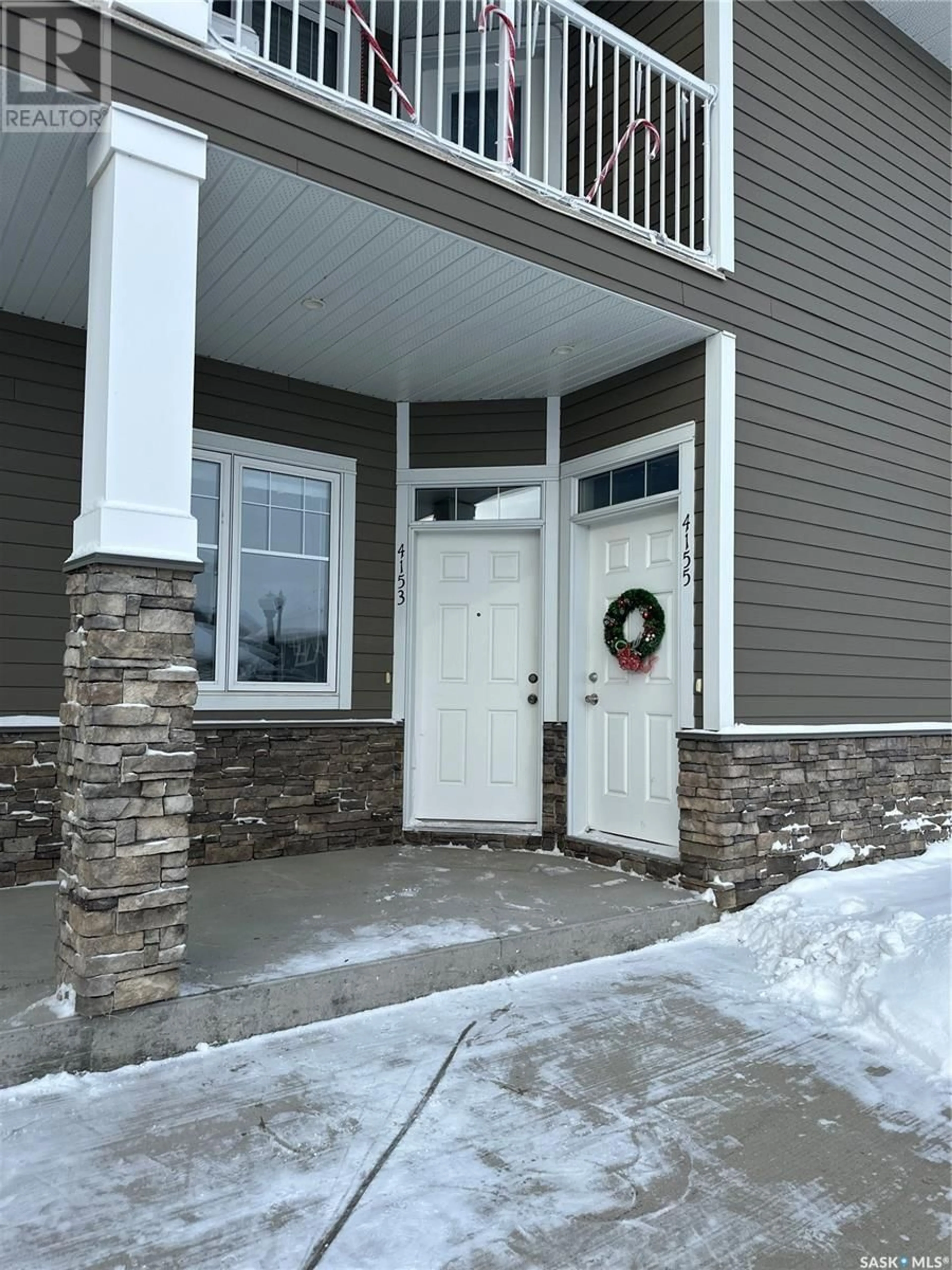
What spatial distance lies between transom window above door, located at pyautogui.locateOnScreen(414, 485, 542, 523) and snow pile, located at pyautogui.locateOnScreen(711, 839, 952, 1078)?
107 inches

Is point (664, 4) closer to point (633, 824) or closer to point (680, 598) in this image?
point (680, 598)

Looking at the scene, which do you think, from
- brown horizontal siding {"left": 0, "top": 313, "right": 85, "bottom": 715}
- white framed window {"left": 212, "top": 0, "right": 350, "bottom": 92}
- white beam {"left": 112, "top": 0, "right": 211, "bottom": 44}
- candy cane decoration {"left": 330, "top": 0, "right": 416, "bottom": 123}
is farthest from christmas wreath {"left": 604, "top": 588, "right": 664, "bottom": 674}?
white framed window {"left": 212, "top": 0, "right": 350, "bottom": 92}

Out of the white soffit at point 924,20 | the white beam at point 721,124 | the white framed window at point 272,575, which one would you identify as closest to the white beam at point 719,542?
the white beam at point 721,124

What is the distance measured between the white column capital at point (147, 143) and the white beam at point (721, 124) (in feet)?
9.42

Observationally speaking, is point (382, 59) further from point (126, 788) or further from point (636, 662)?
point (636, 662)

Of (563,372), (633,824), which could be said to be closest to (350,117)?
(563,372)

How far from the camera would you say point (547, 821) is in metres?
5.69

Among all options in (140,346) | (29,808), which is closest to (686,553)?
(140,346)

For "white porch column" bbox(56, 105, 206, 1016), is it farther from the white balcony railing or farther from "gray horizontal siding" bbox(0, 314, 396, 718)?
"gray horizontal siding" bbox(0, 314, 396, 718)

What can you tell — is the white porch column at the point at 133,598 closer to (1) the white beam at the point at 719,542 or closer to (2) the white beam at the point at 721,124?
(1) the white beam at the point at 719,542

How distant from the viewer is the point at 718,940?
14.3 feet

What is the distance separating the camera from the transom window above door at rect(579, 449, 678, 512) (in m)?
5.16

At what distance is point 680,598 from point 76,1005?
346 cm

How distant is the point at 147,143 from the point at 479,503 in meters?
3.20
